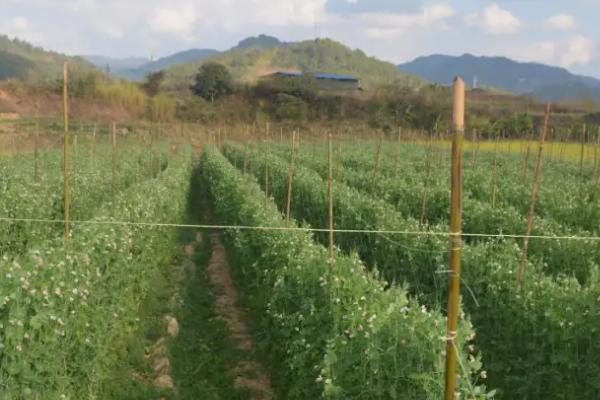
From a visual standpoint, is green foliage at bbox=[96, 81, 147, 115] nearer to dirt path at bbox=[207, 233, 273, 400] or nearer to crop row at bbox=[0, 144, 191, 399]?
dirt path at bbox=[207, 233, 273, 400]

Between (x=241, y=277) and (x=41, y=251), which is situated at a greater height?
(x=41, y=251)

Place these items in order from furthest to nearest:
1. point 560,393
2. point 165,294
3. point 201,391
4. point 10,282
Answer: point 165,294 < point 201,391 < point 560,393 < point 10,282

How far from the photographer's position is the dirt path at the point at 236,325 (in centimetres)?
741

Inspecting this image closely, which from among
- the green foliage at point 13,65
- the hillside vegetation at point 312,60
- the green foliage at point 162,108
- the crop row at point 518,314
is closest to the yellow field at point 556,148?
the crop row at point 518,314

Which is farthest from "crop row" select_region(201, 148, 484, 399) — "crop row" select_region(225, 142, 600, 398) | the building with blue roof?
the building with blue roof

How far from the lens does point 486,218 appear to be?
1070cm

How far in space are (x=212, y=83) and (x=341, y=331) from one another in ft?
244

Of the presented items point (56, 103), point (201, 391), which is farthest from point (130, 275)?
point (56, 103)

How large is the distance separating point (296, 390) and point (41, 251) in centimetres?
302

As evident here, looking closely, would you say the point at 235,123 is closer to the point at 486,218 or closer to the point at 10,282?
the point at 486,218

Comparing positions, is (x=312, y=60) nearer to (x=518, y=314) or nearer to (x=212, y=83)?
(x=212, y=83)

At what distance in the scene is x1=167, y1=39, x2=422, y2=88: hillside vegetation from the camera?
158 m

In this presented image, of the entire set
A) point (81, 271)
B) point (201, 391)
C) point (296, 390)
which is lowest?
point (201, 391)

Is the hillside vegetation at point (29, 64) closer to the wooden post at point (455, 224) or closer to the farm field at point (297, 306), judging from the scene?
the farm field at point (297, 306)
